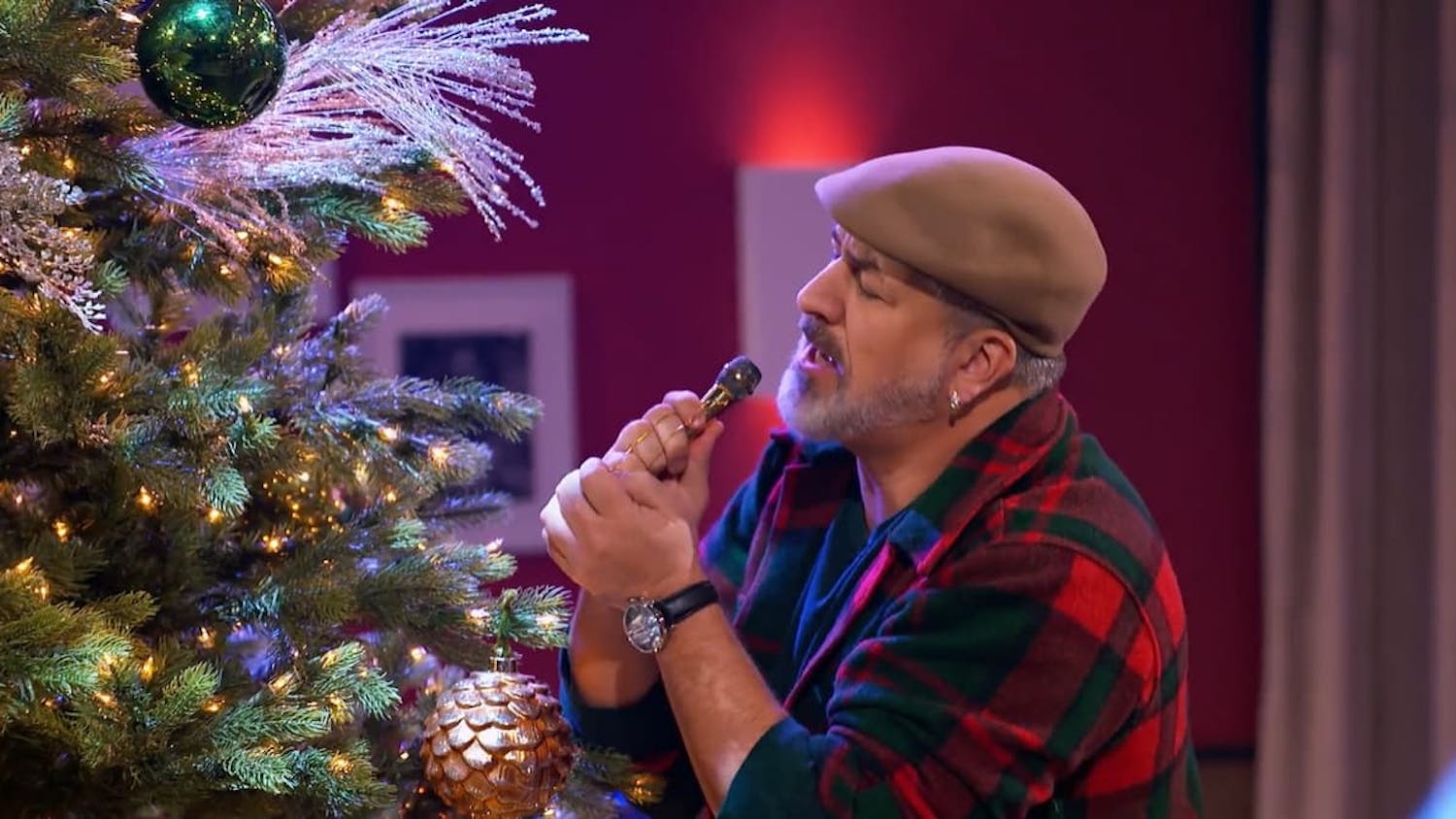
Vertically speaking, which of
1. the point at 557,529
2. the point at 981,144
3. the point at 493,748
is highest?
the point at 981,144

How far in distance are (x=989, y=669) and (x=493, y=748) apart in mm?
448

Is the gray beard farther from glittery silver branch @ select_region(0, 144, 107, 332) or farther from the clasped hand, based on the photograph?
glittery silver branch @ select_region(0, 144, 107, 332)

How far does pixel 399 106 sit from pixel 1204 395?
2.29 meters

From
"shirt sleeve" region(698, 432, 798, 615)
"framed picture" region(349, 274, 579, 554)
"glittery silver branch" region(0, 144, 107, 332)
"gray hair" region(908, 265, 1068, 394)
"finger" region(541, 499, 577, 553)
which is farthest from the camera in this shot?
"framed picture" region(349, 274, 579, 554)

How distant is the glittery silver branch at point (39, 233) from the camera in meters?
0.89

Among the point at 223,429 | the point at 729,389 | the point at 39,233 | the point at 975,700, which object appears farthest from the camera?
the point at 729,389

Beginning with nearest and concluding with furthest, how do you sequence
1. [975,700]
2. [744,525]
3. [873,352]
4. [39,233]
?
[39,233], [975,700], [873,352], [744,525]

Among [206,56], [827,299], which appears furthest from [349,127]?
[827,299]

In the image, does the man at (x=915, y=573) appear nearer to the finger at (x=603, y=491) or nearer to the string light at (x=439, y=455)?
the finger at (x=603, y=491)

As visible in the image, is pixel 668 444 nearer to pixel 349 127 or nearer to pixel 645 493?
pixel 645 493

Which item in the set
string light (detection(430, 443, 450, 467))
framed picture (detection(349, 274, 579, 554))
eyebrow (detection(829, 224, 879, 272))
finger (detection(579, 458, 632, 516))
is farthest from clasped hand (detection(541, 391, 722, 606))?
framed picture (detection(349, 274, 579, 554))

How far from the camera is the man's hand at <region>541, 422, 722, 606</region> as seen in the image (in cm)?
132

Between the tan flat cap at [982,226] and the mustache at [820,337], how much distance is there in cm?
12

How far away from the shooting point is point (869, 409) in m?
1.48
